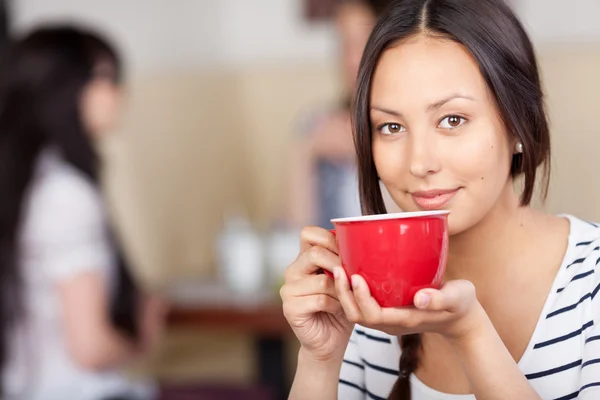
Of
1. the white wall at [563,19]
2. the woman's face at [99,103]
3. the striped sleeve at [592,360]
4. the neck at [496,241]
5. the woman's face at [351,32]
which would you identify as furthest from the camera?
the white wall at [563,19]

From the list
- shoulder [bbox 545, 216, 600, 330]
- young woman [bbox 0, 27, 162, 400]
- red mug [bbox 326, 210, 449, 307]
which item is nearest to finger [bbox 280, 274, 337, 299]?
red mug [bbox 326, 210, 449, 307]

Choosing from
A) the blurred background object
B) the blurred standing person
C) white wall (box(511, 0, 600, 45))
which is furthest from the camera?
white wall (box(511, 0, 600, 45))

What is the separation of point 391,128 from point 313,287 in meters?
0.19

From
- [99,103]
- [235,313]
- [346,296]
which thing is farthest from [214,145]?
[346,296]

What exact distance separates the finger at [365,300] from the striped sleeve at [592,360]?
0.80 ft

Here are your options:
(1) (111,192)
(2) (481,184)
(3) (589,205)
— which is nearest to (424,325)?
(2) (481,184)

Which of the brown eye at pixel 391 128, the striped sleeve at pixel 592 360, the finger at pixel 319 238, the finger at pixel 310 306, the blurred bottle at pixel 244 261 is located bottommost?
the blurred bottle at pixel 244 261

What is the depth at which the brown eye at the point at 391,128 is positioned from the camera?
2.97ft

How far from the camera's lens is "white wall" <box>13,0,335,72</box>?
3.49 meters

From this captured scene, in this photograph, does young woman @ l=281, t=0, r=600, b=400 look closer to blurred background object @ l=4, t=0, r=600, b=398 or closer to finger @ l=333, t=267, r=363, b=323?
finger @ l=333, t=267, r=363, b=323

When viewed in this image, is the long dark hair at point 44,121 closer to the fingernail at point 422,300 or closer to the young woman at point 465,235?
the young woman at point 465,235

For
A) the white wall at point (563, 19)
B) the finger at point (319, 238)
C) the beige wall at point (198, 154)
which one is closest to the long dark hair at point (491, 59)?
the finger at point (319, 238)

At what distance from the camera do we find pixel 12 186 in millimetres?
2166

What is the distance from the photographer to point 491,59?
2.82 feet
